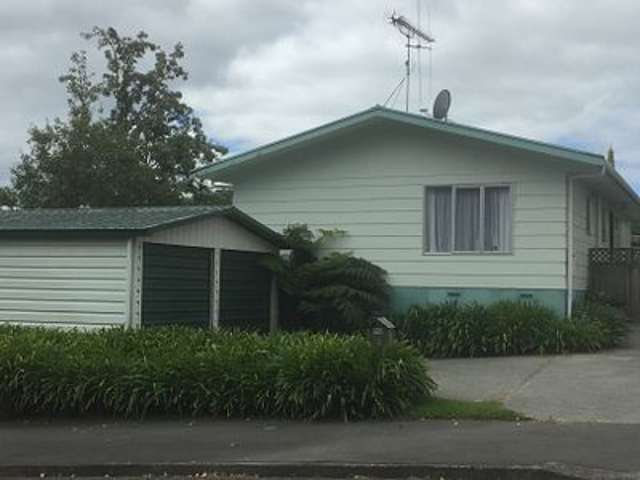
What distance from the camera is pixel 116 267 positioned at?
13.7 meters

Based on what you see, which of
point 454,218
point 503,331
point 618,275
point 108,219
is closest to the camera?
point 108,219

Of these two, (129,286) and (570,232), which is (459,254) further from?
(129,286)

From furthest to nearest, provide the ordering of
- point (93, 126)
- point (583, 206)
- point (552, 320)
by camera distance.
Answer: point (93, 126)
point (583, 206)
point (552, 320)

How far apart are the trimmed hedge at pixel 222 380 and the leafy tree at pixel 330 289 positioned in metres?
5.39

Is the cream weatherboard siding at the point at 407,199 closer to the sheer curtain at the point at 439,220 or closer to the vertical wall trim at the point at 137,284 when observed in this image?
the sheer curtain at the point at 439,220

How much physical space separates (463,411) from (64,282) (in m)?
6.55

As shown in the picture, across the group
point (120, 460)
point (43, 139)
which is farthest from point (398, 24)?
point (43, 139)

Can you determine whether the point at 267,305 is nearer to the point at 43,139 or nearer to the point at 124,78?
the point at 43,139

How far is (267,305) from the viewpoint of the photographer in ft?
58.6

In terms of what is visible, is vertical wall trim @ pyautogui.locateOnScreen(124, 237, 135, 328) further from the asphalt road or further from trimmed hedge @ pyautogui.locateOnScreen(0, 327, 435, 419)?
the asphalt road

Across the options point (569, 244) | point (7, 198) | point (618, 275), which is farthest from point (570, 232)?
point (7, 198)

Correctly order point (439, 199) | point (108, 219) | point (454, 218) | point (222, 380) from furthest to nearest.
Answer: point (439, 199) → point (454, 218) → point (108, 219) → point (222, 380)

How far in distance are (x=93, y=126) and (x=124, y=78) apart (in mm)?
6303

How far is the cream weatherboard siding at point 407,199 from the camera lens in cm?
1727
